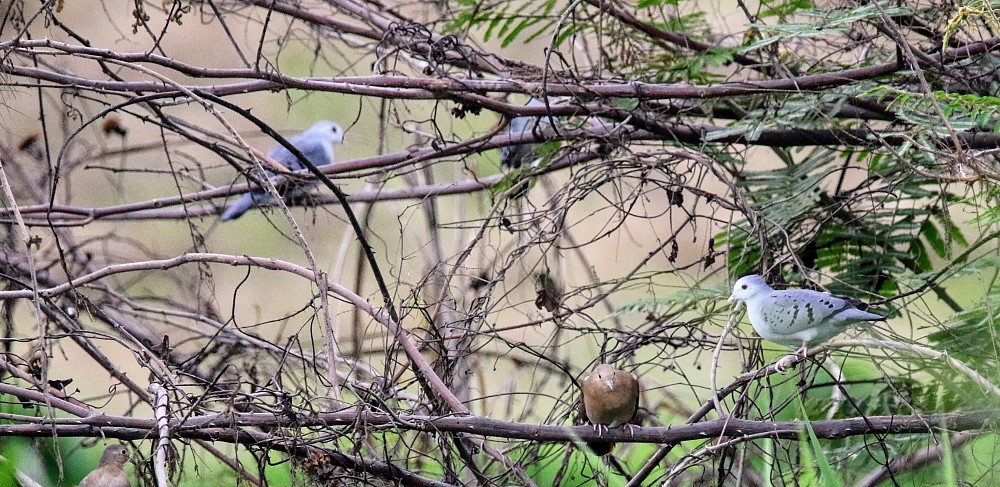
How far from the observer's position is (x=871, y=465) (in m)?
3.78

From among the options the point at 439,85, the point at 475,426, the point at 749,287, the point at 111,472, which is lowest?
the point at 475,426

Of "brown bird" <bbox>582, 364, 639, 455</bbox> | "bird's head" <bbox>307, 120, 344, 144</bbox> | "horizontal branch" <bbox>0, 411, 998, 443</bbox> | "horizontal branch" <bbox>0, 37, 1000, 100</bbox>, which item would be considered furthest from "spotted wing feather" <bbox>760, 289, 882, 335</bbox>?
"bird's head" <bbox>307, 120, 344, 144</bbox>

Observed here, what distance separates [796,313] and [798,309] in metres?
0.01

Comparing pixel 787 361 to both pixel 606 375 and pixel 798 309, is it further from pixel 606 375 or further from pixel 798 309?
pixel 606 375

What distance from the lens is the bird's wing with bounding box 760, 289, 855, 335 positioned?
112 inches

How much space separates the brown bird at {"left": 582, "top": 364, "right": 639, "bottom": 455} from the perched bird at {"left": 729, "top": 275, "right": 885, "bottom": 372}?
1.35 feet

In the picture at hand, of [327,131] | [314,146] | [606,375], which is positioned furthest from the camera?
[327,131]

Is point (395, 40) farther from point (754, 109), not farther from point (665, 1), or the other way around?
point (754, 109)

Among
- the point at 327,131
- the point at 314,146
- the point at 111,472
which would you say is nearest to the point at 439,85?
the point at 111,472

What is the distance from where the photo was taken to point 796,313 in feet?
9.59

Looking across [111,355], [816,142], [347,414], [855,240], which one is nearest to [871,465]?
[855,240]

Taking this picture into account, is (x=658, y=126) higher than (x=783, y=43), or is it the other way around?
(x=783, y=43)

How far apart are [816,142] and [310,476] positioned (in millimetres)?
2410

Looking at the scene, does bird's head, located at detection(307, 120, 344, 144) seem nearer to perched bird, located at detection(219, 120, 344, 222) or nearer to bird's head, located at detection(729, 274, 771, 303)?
perched bird, located at detection(219, 120, 344, 222)
